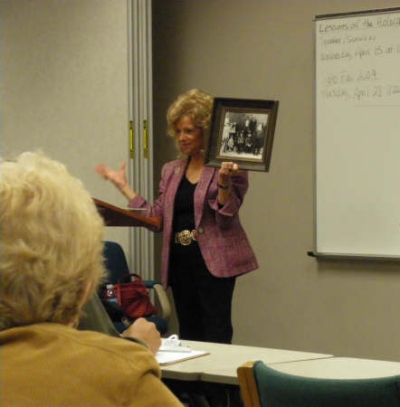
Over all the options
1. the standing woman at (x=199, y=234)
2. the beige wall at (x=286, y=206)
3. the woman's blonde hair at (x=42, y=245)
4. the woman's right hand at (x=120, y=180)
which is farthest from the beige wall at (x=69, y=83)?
the woman's blonde hair at (x=42, y=245)

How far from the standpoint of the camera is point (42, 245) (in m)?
1.11

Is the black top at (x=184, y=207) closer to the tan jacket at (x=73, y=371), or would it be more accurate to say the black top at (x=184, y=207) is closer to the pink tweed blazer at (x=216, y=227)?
the pink tweed blazer at (x=216, y=227)

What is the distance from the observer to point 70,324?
3.93ft

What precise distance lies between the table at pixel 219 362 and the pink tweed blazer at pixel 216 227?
1.07 metres

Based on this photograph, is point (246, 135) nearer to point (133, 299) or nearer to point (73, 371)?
point (133, 299)

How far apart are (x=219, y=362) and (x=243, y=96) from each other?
283 cm

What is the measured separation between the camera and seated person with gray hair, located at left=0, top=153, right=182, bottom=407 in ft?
3.51

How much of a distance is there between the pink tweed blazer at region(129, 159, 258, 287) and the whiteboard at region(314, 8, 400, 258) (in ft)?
2.89

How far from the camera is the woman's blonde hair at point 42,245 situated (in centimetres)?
111

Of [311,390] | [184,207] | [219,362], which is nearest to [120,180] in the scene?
[184,207]

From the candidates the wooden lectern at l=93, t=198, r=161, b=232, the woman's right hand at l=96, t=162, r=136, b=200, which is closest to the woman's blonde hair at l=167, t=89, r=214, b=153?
the woman's right hand at l=96, t=162, r=136, b=200

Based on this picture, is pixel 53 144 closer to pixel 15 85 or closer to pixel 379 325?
pixel 15 85

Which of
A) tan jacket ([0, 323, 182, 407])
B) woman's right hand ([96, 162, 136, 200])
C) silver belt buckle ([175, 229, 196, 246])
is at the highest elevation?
woman's right hand ([96, 162, 136, 200])

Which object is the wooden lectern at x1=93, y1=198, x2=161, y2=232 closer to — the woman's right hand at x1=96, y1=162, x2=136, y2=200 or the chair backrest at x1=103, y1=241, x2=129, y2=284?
the woman's right hand at x1=96, y1=162, x2=136, y2=200
